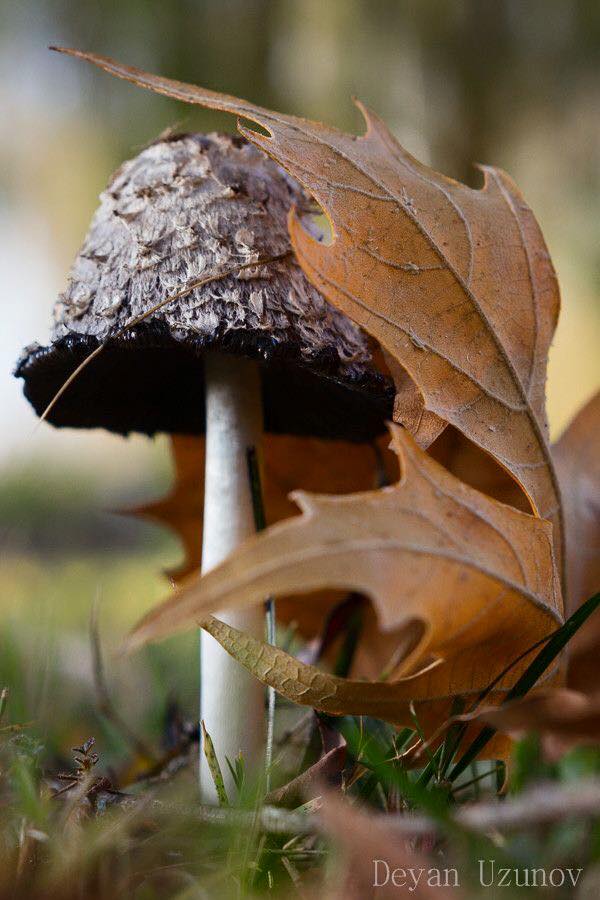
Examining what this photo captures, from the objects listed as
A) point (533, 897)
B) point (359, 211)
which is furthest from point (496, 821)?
point (359, 211)

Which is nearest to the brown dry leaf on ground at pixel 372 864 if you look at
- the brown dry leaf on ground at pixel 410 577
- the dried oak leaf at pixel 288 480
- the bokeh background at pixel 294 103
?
the brown dry leaf on ground at pixel 410 577

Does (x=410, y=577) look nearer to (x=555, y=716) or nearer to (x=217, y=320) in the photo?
(x=555, y=716)

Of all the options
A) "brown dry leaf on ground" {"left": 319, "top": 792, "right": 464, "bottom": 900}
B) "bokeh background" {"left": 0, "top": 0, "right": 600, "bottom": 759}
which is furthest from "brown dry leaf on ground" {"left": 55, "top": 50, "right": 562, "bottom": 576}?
"bokeh background" {"left": 0, "top": 0, "right": 600, "bottom": 759}

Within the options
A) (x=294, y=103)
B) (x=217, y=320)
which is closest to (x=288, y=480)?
(x=217, y=320)

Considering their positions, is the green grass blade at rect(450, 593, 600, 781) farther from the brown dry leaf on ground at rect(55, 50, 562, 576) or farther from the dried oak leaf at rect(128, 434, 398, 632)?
the dried oak leaf at rect(128, 434, 398, 632)

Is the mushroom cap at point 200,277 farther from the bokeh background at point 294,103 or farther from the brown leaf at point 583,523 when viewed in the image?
the bokeh background at point 294,103

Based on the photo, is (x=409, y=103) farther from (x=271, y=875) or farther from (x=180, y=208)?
(x=271, y=875)

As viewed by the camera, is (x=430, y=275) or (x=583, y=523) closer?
(x=430, y=275)
